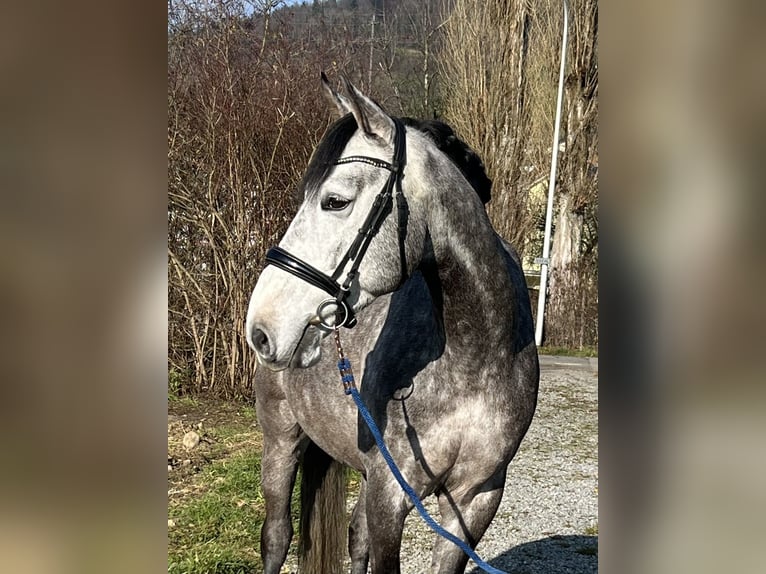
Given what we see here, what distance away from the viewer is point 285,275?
1656mm

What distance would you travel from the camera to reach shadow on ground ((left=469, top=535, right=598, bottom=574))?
4.19m

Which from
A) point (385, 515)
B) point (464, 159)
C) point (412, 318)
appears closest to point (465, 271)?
point (412, 318)

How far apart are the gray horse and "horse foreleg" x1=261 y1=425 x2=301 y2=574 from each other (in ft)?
2.13

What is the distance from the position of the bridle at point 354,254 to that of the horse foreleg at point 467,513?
0.89 meters

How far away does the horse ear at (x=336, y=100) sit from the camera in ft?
5.92

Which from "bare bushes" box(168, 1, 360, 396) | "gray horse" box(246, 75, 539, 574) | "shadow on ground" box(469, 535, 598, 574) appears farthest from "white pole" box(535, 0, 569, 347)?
"gray horse" box(246, 75, 539, 574)

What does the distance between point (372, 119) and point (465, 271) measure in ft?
1.75

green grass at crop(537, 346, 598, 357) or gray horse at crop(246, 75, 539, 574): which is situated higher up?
gray horse at crop(246, 75, 539, 574)
